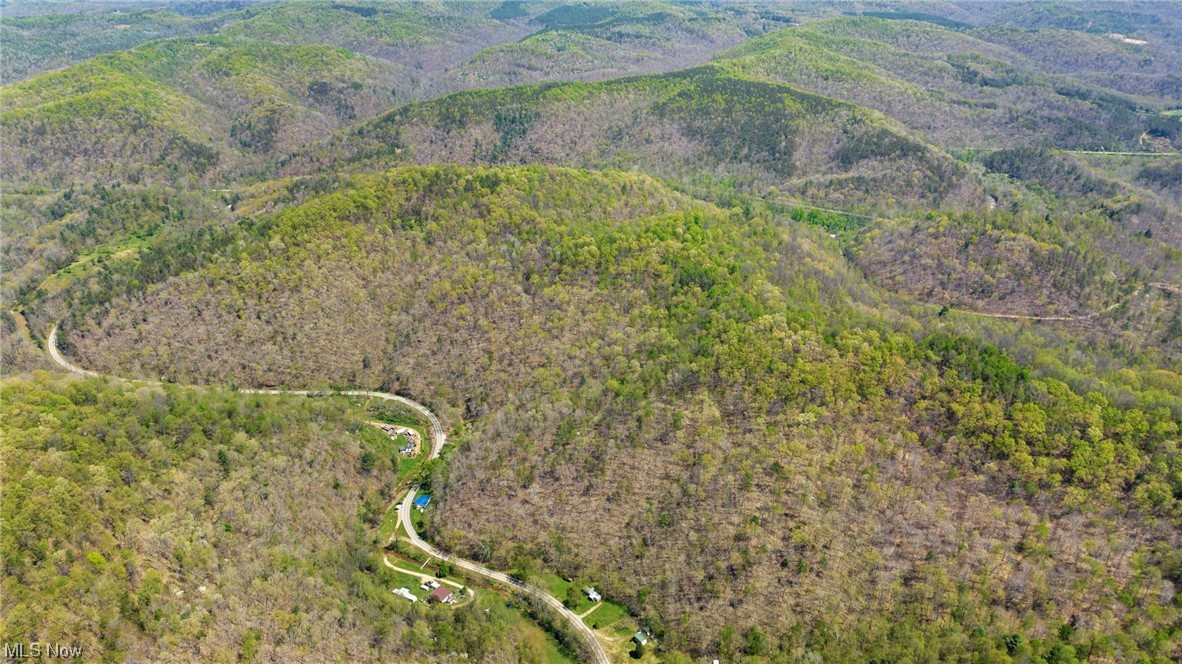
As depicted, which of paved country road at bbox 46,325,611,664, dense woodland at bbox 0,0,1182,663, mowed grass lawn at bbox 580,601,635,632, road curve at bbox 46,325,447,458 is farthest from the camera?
road curve at bbox 46,325,447,458

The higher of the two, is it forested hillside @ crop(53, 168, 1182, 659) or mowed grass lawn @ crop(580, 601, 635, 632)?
forested hillside @ crop(53, 168, 1182, 659)

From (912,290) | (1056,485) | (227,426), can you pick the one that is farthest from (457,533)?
(912,290)

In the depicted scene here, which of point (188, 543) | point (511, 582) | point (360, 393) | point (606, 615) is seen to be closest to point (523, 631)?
point (511, 582)

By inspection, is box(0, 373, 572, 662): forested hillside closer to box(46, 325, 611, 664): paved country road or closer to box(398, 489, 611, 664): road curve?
box(398, 489, 611, 664): road curve

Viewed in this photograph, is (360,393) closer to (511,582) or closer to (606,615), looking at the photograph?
(511,582)

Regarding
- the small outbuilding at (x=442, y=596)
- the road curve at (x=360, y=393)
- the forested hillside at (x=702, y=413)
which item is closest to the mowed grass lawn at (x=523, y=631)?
the small outbuilding at (x=442, y=596)

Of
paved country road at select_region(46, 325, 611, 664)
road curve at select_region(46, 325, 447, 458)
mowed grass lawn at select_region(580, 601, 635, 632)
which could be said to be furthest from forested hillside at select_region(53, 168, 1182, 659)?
road curve at select_region(46, 325, 447, 458)
